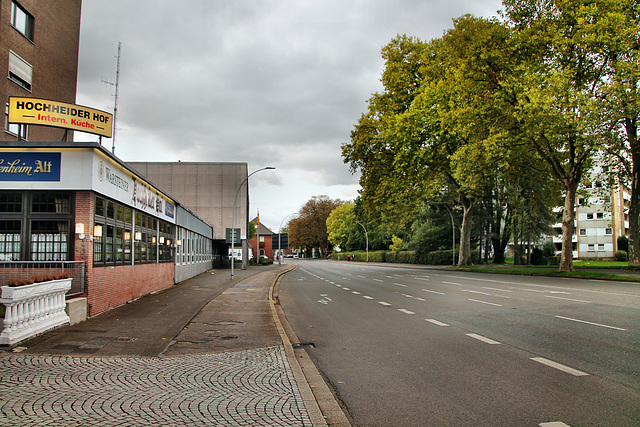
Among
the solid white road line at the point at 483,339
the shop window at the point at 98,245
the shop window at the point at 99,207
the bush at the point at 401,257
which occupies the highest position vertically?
the shop window at the point at 99,207

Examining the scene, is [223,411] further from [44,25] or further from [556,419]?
[44,25]

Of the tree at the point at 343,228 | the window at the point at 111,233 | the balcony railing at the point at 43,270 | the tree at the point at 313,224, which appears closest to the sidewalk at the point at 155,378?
the balcony railing at the point at 43,270

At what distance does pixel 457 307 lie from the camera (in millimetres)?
12117

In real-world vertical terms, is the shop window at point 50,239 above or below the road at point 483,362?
above

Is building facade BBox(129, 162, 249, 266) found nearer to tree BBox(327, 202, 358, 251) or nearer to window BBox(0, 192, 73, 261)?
window BBox(0, 192, 73, 261)

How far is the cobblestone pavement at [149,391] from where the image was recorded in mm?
3855

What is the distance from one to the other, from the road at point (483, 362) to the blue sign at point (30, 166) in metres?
6.79

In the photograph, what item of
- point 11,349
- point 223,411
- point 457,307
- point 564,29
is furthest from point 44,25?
point 564,29

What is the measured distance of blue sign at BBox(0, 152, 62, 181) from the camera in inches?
411

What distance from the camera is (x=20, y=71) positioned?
69.2 ft

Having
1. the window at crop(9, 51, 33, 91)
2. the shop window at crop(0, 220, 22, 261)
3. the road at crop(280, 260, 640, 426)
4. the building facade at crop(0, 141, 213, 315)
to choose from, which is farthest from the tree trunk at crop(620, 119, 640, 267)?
the window at crop(9, 51, 33, 91)

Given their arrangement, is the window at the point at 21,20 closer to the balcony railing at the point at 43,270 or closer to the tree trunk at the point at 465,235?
the balcony railing at the point at 43,270

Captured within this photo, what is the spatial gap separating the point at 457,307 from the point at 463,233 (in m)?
28.5

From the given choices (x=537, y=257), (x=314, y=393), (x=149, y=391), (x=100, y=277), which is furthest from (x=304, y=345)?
(x=537, y=257)
